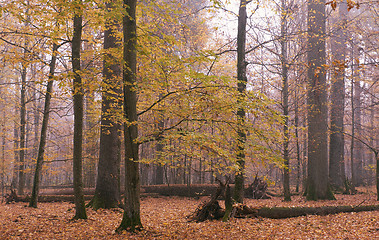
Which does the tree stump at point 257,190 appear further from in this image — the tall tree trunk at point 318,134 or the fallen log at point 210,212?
the fallen log at point 210,212

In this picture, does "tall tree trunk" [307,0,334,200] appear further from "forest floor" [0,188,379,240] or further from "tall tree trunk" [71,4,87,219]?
"tall tree trunk" [71,4,87,219]

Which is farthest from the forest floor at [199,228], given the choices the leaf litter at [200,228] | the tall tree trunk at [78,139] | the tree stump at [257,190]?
the tree stump at [257,190]

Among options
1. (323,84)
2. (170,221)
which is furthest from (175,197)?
(323,84)

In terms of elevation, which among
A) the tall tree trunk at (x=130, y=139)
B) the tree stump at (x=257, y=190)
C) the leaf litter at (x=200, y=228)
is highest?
the tall tree trunk at (x=130, y=139)

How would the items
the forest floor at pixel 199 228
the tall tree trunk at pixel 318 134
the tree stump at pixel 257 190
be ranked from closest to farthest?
the forest floor at pixel 199 228
the tall tree trunk at pixel 318 134
the tree stump at pixel 257 190

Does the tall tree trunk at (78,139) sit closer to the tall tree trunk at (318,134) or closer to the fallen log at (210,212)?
the fallen log at (210,212)

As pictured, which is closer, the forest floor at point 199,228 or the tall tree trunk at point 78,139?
the forest floor at point 199,228

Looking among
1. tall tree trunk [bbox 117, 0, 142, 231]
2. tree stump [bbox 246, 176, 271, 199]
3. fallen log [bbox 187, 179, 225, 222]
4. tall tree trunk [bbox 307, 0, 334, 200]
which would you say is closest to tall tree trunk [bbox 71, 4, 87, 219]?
tall tree trunk [bbox 117, 0, 142, 231]

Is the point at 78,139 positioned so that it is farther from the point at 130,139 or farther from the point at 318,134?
the point at 318,134

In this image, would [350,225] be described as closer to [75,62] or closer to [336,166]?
[75,62]

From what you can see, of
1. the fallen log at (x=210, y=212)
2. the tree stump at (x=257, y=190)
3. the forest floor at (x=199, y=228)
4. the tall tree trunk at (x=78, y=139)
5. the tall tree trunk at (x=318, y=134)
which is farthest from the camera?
the tree stump at (x=257, y=190)

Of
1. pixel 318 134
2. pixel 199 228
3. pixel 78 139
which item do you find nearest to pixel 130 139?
pixel 78 139

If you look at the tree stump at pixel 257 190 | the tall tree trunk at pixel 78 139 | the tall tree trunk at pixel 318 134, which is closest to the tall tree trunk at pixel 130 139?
the tall tree trunk at pixel 78 139

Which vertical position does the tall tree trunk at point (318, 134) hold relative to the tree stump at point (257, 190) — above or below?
above
